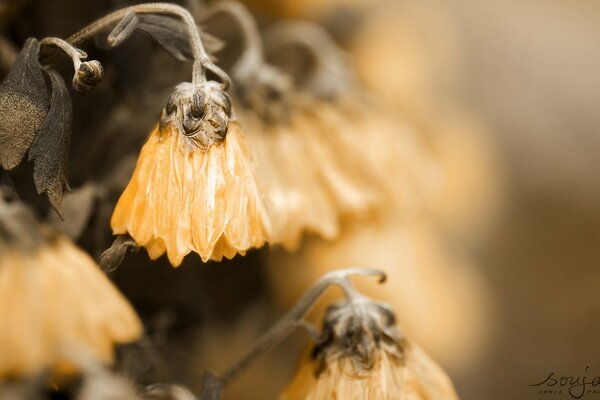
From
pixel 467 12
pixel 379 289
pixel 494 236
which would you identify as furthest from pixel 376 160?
pixel 467 12

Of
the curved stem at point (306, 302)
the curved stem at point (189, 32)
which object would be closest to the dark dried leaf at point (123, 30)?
the curved stem at point (189, 32)

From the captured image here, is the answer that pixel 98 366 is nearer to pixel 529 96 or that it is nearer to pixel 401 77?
pixel 401 77

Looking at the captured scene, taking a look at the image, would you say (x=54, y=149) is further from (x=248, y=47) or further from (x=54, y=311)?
(x=248, y=47)

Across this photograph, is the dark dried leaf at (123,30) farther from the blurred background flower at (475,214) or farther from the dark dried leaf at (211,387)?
the blurred background flower at (475,214)

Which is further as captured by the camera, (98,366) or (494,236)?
(494,236)

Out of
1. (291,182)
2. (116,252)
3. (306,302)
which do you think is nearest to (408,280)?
(291,182)

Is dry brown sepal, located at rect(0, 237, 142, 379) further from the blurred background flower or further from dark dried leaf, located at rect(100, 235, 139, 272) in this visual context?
the blurred background flower
